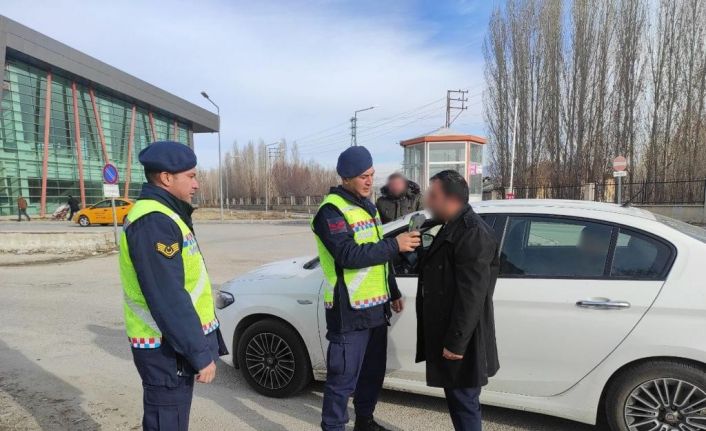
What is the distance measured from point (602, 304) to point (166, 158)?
256cm

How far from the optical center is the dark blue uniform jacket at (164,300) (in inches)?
72.0

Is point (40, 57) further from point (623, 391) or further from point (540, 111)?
point (623, 391)

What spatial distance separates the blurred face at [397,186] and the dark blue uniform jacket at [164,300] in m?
3.68

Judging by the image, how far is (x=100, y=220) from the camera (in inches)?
934

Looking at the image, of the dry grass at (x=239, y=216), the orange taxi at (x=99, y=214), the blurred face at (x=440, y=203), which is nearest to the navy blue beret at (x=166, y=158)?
the blurred face at (x=440, y=203)

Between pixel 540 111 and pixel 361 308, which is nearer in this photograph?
pixel 361 308

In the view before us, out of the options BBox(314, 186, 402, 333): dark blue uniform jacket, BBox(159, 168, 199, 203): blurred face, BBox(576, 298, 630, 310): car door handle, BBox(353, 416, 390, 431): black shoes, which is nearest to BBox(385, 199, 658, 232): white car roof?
BBox(576, 298, 630, 310): car door handle

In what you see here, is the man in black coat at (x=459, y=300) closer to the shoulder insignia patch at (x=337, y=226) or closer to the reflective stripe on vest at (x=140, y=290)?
the shoulder insignia patch at (x=337, y=226)

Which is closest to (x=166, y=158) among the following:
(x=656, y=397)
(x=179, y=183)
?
(x=179, y=183)

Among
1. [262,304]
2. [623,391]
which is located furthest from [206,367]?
[623,391]

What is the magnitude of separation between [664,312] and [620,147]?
81.5ft

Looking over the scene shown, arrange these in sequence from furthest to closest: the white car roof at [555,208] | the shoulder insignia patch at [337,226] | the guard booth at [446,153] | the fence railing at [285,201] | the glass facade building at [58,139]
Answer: the fence railing at [285,201], the glass facade building at [58,139], the guard booth at [446,153], the white car roof at [555,208], the shoulder insignia patch at [337,226]

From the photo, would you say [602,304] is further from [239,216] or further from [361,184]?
[239,216]

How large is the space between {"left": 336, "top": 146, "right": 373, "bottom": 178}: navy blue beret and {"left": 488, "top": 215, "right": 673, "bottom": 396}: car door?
119 centimetres
